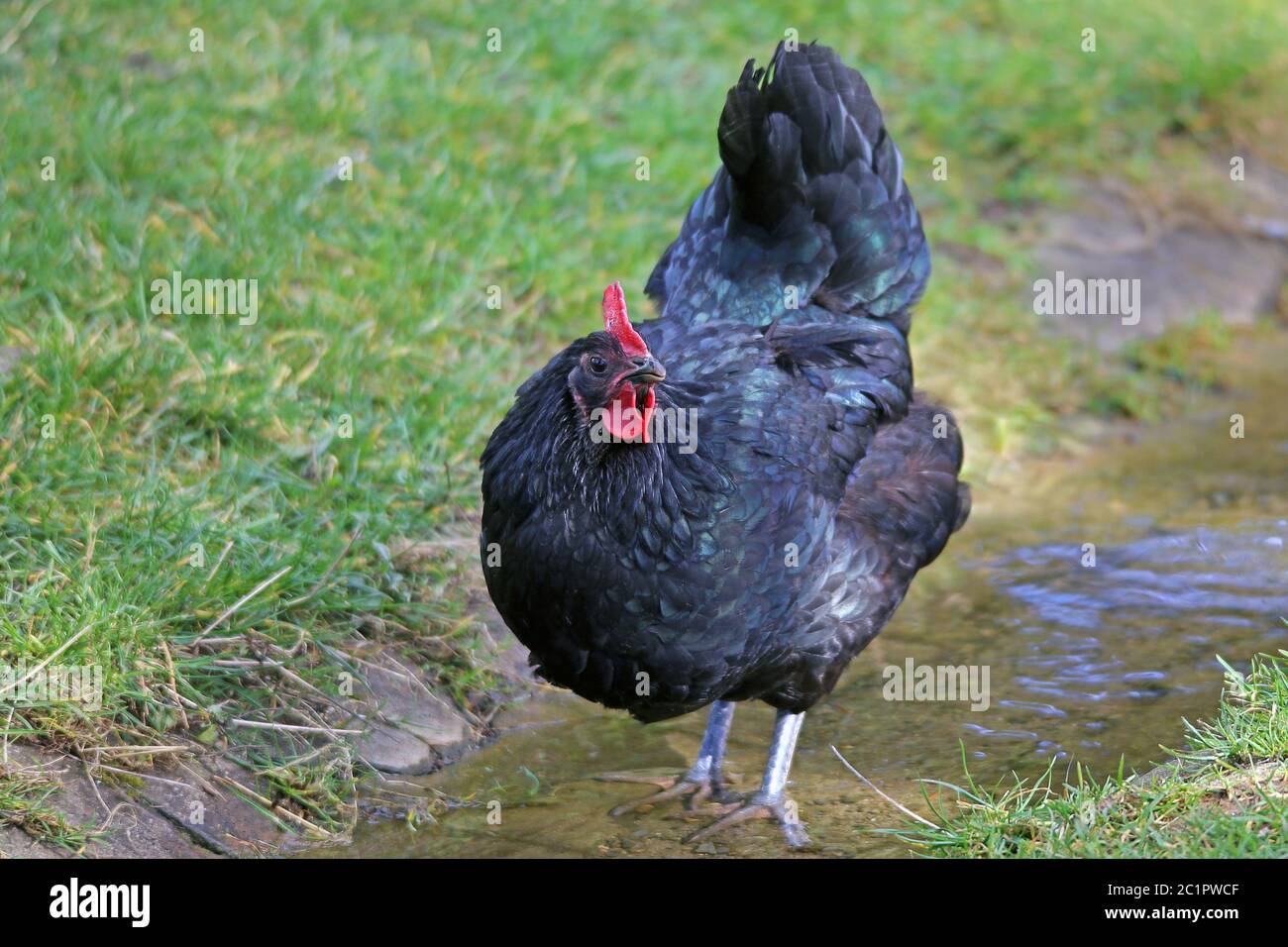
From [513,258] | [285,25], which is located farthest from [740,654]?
[285,25]

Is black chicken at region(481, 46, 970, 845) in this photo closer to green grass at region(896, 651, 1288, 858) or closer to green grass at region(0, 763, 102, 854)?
green grass at region(896, 651, 1288, 858)

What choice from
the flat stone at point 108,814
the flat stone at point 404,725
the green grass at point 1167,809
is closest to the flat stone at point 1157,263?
the green grass at point 1167,809

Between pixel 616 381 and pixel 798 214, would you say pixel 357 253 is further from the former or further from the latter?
pixel 616 381

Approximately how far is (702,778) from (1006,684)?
1099mm

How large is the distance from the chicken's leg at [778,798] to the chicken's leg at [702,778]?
0.16 m

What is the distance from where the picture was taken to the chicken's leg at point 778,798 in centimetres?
412

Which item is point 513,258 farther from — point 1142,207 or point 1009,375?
point 1142,207

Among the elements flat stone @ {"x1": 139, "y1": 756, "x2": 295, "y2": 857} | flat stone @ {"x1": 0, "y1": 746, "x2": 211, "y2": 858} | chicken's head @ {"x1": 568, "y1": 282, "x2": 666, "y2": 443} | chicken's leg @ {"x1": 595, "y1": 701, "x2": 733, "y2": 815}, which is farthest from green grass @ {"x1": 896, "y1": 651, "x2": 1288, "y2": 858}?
flat stone @ {"x1": 0, "y1": 746, "x2": 211, "y2": 858}

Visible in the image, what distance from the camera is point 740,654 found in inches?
147

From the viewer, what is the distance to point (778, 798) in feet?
14.0

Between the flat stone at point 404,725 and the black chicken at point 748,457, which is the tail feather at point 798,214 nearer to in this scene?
the black chicken at point 748,457

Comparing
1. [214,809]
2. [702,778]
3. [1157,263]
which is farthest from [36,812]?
[1157,263]

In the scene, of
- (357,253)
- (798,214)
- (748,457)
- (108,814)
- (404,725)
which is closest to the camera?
(108,814)

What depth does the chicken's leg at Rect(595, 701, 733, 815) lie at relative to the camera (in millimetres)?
4363
